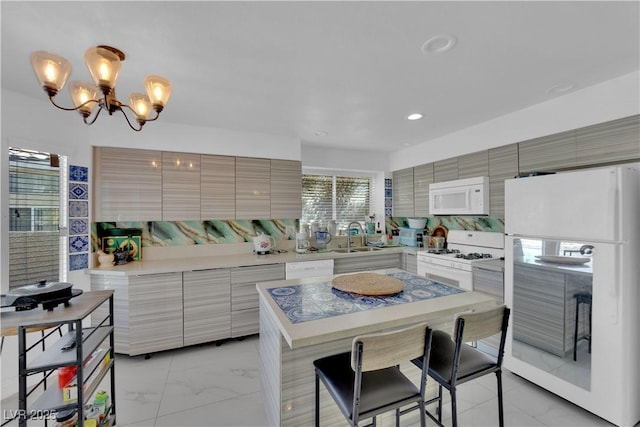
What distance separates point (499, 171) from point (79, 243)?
14.2 ft

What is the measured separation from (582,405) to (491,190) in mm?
1918

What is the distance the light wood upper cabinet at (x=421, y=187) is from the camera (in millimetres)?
3764

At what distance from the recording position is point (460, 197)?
10.4ft

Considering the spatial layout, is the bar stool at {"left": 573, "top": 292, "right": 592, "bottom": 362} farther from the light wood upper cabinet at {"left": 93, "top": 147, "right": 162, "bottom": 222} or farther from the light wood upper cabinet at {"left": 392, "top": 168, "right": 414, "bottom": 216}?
the light wood upper cabinet at {"left": 93, "top": 147, "right": 162, "bottom": 222}

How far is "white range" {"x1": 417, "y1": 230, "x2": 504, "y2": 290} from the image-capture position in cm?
283

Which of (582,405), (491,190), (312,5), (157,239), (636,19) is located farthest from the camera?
(157,239)

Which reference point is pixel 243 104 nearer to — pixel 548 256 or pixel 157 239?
pixel 157 239

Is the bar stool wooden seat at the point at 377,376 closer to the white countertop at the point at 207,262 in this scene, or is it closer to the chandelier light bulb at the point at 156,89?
the chandelier light bulb at the point at 156,89

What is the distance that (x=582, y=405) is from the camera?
5.98 feet

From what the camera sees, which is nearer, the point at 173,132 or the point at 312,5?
the point at 312,5

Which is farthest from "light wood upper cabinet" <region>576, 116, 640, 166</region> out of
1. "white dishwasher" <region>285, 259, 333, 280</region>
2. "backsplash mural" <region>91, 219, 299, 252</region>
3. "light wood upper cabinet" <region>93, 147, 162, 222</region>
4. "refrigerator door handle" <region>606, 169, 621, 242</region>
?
"light wood upper cabinet" <region>93, 147, 162, 222</region>

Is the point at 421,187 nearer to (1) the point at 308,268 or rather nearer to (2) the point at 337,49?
(1) the point at 308,268

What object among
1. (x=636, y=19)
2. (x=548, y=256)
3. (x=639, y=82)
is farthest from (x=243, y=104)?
(x=639, y=82)

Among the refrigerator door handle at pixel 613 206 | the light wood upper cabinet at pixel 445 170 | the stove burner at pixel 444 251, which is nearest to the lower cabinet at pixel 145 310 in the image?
the stove burner at pixel 444 251
